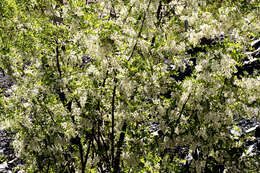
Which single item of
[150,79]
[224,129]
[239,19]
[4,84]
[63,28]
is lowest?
[224,129]

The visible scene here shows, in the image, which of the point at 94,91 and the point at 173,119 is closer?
the point at 94,91

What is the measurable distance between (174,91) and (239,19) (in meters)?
2.80

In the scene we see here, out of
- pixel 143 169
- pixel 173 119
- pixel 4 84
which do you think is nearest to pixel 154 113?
pixel 173 119

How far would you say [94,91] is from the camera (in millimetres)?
5922

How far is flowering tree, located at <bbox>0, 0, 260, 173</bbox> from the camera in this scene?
5.71 meters

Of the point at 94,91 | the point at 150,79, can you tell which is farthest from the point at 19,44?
the point at 150,79

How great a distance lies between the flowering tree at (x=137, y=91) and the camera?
5.71m

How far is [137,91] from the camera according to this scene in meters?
6.60

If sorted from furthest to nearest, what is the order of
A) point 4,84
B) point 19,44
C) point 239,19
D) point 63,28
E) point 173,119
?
point 4,84 < point 19,44 < point 63,28 < point 239,19 < point 173,119

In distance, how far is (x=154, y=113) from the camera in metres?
6.59

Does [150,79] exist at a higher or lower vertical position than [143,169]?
higher

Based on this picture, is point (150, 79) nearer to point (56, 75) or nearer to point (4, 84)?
point (56, 75)

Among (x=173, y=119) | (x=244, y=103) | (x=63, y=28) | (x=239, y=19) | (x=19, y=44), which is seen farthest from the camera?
(x=19, y=44)

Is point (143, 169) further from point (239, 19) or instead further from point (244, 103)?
point (239, 19)
